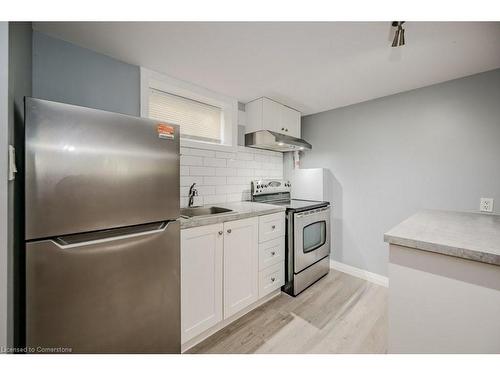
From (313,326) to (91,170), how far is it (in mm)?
1935

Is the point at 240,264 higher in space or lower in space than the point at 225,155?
lower

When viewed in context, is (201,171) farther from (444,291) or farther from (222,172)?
(444,291)

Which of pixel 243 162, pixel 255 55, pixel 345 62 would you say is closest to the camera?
pixel 255 55

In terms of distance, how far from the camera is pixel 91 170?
3.27 ft

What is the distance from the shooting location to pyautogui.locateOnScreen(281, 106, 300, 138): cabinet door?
8.84 ft

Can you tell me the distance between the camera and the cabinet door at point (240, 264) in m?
1.66

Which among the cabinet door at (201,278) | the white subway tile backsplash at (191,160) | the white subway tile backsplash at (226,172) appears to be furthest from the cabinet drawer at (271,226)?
the white subway tile backsplash at (191,160)

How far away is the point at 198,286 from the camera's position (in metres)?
1.48

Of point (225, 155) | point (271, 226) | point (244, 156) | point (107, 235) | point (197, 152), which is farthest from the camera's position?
point (244, 156)

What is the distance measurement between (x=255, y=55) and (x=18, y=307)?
1.98m

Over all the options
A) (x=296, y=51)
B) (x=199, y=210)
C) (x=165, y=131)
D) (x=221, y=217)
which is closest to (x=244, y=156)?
(x=199, y=210)

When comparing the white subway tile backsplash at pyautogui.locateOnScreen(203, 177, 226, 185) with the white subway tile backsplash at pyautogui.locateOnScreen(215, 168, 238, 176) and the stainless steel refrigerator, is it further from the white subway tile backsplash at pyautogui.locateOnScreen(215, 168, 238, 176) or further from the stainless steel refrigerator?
the stainless steel refrigerator
